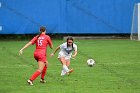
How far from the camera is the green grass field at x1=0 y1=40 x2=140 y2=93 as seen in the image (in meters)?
14.0

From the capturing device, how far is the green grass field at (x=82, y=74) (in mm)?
14039

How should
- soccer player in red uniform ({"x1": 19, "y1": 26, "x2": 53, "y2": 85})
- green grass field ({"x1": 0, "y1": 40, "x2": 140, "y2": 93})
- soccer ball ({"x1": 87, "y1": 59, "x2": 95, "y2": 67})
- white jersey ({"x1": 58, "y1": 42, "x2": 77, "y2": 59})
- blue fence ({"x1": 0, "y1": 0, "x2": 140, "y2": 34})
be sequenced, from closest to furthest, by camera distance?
green grass field ({"x1": 0, "y1": 40, "x2": 140, "y2": 93}) < soccer player in red uniform ({"x1": 19, "y1": 26, "x2": 53, "y2": 85}) < white jersey ({"x1": 58, "y1": 42, "x2": 77, "y2": 59}) < soccer ball ({"x1": 87, "y1": 59, "x2": 95, "y2": 67}) < blue fence ({"x1": 0, "y1": 0, "x2": 140, "y2": 34})

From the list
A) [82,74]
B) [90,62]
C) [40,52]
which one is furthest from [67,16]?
[40,52]

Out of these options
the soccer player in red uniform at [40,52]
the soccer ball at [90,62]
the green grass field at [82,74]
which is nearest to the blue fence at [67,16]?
the green grass field at [82,74]

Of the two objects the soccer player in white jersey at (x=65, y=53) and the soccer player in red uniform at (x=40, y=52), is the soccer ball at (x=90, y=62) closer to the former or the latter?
the soccer player in white jersey at (x=65, y=53)

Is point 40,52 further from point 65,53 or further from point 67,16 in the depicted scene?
point 67,16

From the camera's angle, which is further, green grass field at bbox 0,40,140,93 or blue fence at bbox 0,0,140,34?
blue fence at bbox 0,0,140,34

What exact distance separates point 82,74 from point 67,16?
18692mm

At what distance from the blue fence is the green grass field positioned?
8865 mm

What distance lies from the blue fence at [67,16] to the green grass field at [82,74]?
887 cm

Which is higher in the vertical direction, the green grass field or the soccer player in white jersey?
the soccer player in white jersey

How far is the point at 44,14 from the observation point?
35.4 m

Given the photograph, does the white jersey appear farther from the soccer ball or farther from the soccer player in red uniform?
the soccer player in red uniform

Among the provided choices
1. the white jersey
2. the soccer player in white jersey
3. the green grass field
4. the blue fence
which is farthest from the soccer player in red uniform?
the blue fence
